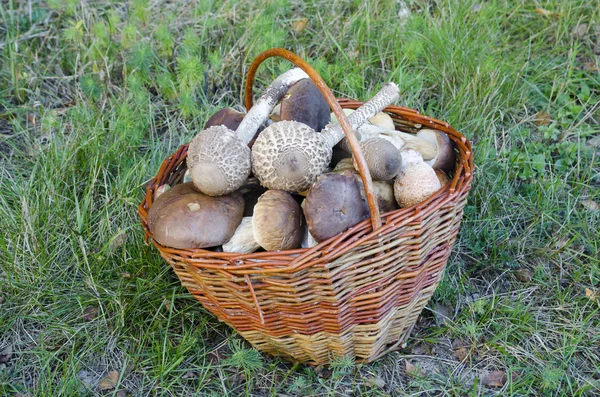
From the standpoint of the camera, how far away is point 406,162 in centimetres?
229

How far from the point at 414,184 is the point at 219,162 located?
0.72m

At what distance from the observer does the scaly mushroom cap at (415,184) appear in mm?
2160

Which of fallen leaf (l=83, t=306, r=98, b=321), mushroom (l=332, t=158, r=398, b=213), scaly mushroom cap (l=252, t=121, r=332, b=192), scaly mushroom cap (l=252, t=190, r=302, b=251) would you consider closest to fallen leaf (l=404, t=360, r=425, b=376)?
mushroom (l=332, t=158, r=398, b=213)

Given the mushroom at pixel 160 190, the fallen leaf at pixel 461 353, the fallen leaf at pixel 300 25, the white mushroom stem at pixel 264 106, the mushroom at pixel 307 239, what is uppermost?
the white mushroom stem at pixel 264 106

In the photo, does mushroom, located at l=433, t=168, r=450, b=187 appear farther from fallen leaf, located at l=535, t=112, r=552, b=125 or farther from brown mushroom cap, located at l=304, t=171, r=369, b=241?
fallen leaf, located at l=535, t=112, r=552, b=125

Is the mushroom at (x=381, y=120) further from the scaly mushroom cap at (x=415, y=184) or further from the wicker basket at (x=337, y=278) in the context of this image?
the scaly mushroom cap at (x=415, y=184)

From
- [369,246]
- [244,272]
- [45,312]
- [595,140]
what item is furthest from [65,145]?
[595,140]

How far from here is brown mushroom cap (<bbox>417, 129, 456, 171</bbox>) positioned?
96.7 inches

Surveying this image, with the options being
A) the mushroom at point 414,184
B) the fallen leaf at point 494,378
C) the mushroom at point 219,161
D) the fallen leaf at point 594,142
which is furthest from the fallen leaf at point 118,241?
the fallen leaf at point 594,142

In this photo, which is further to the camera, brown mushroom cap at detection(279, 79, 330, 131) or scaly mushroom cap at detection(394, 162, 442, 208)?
brown mushroom cap at detection(279, 79, 330, 131)

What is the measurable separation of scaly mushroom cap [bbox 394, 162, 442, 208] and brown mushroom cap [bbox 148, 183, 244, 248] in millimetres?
609

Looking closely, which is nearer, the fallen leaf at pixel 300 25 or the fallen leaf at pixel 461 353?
the fallen leaf at pixel 461 353

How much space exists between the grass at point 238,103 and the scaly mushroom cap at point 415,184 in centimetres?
75

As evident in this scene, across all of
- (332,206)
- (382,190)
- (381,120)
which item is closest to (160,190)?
(332,206)
